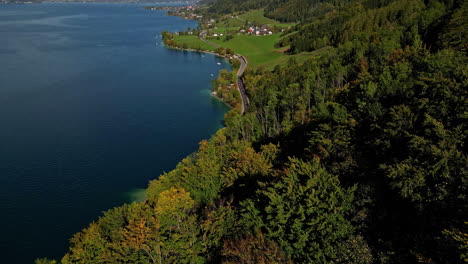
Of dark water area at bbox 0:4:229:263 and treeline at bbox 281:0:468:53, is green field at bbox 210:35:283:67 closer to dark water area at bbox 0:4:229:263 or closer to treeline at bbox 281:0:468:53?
treeline at bbox 281:0:468:53

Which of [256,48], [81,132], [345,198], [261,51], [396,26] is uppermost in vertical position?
[396,26]

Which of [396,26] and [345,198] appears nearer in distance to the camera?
[345,198]

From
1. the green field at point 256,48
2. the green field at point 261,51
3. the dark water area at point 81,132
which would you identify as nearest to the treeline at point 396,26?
the green field at point 261,51

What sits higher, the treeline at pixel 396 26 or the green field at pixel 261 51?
the treeline at pixel 396 26

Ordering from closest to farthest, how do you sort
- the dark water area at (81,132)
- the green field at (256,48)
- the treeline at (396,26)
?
the dark water area at (81,132), the treeline at (396,26), the green field at (256,48)

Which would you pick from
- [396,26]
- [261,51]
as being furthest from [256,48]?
[396,26]

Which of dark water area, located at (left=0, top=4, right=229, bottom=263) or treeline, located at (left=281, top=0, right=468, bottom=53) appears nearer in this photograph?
dark water area, located at (left=0, top=4, right=229, bottom=263)

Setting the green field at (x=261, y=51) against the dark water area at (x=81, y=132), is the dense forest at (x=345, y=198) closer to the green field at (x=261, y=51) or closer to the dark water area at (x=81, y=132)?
the dark water area at (x=81, y=132)

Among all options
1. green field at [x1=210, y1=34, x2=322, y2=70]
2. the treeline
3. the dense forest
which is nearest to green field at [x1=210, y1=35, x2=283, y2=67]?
green field at [x1=210, y1=34, x2=322, y2=70]

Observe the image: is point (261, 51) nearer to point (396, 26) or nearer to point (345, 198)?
point (396, 26)
